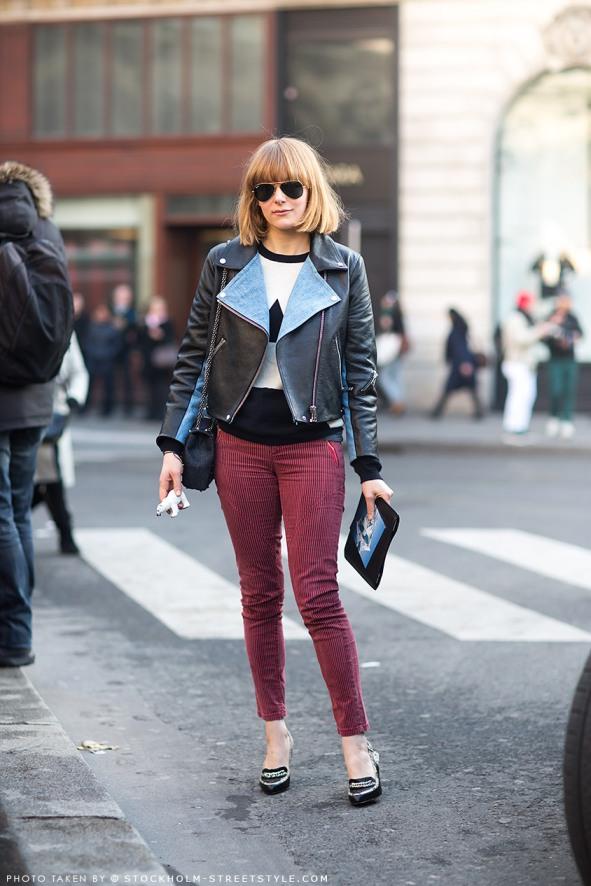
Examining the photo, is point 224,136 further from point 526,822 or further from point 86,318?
point 526,822

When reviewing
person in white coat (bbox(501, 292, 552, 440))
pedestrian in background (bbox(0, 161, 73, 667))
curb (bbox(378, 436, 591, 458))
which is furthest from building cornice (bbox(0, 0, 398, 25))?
pedestrian in background (bbox(0, 161, 73, 667))

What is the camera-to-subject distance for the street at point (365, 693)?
14.2 ft

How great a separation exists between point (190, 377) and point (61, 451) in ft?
15.0

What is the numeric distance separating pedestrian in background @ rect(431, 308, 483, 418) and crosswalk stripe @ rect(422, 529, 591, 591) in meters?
11.2

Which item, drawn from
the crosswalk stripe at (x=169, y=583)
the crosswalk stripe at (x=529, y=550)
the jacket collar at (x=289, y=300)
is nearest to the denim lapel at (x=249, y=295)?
the jacket collar at (x=289, y=300)

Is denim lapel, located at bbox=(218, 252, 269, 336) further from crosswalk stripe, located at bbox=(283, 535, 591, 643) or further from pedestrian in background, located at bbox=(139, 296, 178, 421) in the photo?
pedestrian in background, located at bbox=(139, 296, 178, 421)

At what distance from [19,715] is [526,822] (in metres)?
1.58

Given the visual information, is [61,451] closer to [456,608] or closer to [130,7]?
[456,608]

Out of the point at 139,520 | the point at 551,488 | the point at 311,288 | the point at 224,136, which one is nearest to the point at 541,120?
the point at 224,136

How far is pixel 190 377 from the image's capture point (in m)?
4.80

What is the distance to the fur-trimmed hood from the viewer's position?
20.6ft

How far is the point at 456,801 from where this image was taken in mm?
4703

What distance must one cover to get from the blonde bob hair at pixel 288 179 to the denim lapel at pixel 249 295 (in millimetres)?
121

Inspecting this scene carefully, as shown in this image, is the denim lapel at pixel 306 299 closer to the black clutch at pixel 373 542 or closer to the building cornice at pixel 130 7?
the black clutch at pixel 373 542
